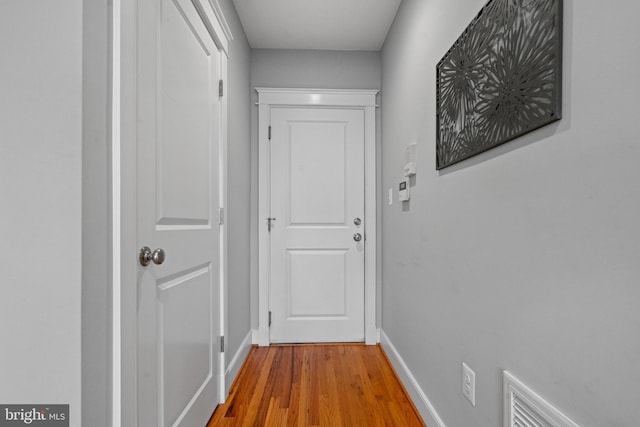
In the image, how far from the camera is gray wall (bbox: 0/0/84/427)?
76 centimetres

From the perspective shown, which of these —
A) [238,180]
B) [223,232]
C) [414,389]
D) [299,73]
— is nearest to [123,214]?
[223,232]

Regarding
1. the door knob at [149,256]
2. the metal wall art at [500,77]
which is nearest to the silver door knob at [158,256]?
the door knob at [149,256]

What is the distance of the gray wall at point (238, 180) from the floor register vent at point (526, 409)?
4.78ft

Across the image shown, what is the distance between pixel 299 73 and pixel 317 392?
7.76ft

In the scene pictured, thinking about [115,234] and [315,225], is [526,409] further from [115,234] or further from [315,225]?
[315,225]

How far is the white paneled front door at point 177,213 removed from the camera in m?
1.03

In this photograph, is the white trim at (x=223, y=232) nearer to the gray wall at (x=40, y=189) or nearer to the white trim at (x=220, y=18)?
the white trim at (x=220, y=18)

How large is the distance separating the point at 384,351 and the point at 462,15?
222 centimetres

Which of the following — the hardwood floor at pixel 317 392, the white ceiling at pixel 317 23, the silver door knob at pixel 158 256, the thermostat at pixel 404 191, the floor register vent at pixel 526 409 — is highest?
the white ceiling at pixel 317 23

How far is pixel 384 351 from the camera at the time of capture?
2.50 metres

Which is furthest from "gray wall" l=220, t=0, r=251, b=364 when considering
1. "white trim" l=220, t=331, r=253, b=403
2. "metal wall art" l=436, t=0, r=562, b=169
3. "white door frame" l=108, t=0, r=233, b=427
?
"metal wall art" l=436, t=0, r=562, b=169

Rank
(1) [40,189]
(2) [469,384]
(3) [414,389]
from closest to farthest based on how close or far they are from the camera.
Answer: (1) [40,189]
(2) [469,384]
(3) [414,389]

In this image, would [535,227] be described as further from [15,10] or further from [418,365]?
[15,10]

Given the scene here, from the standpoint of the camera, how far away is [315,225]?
269 cm
